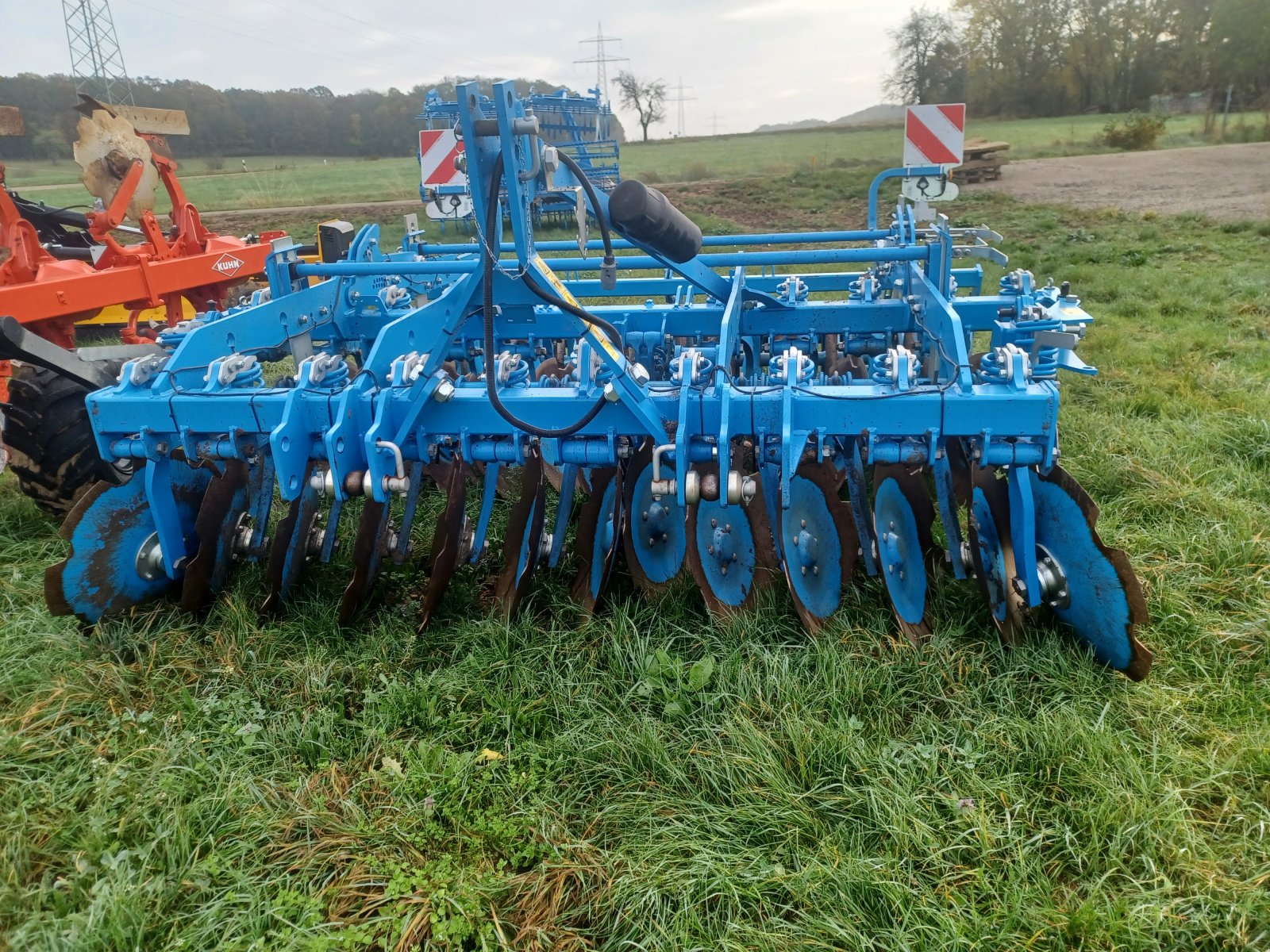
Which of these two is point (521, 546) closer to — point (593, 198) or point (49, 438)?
point (593, 198)

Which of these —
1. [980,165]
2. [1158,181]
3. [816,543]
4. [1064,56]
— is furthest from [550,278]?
[1064,56]

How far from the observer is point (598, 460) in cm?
304

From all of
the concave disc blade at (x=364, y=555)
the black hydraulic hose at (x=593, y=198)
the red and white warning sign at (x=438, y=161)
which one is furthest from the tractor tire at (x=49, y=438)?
the black hydraulic hose at (x=593, y=198)

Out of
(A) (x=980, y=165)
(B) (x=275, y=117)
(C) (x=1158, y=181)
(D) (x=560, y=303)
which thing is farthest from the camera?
(B) (x=275, y=117)

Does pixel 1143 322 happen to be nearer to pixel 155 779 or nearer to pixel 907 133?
pixel 907 133

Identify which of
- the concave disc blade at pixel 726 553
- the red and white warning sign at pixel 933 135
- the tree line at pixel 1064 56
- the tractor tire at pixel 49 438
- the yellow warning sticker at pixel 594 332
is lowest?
the concave disc blade at pixel 726 553

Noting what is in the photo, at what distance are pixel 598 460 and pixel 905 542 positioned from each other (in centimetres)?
118

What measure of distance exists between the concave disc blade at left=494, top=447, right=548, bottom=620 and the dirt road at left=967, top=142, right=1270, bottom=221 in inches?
546

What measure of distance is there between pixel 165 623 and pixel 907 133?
4.86 m

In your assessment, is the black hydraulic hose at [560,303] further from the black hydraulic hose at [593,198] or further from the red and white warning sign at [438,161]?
the red and white warning sign at [438,161]

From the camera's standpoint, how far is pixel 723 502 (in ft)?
9.21

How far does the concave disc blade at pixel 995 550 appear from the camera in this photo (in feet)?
9.37

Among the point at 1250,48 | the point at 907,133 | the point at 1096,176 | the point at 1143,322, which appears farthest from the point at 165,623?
the point at 1250,48

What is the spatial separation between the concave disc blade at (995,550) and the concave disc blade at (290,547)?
8.22 ft
